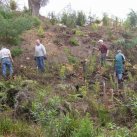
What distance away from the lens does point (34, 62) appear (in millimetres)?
22672

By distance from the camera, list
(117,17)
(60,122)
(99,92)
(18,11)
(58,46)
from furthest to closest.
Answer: (117,17) → (18,11) → (58,46) → (99,92) → (60,122)

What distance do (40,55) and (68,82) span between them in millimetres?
1675

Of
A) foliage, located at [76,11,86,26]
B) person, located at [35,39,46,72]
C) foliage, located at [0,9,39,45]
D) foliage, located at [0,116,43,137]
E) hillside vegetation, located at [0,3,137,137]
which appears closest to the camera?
foliage, located at [0,116,43,137]

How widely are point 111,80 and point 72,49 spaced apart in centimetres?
568

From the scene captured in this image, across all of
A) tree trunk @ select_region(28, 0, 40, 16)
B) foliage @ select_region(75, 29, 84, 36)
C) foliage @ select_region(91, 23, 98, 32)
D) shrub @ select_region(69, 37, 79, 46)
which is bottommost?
shrub @ select_region(69, 37, 79, 46)

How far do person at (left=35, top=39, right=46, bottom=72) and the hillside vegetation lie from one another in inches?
14.5

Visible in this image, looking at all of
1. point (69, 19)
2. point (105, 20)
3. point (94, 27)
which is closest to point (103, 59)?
point (94, 27)

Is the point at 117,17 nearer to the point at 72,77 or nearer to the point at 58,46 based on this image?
the point at 58,46

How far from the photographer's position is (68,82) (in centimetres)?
2078

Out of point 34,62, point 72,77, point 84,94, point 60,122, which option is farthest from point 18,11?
point 60,122

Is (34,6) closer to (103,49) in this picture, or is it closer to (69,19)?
(69,19)

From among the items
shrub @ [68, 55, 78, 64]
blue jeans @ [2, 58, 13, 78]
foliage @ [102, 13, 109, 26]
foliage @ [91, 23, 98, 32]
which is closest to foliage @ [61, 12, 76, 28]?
foliage @ [91, 23, 98, 32]

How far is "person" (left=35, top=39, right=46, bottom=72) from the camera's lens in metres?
21.2

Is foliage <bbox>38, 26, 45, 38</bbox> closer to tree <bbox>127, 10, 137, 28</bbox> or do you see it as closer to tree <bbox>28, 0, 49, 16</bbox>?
tree <bbox>28, 0, 49, 16</bbox>
